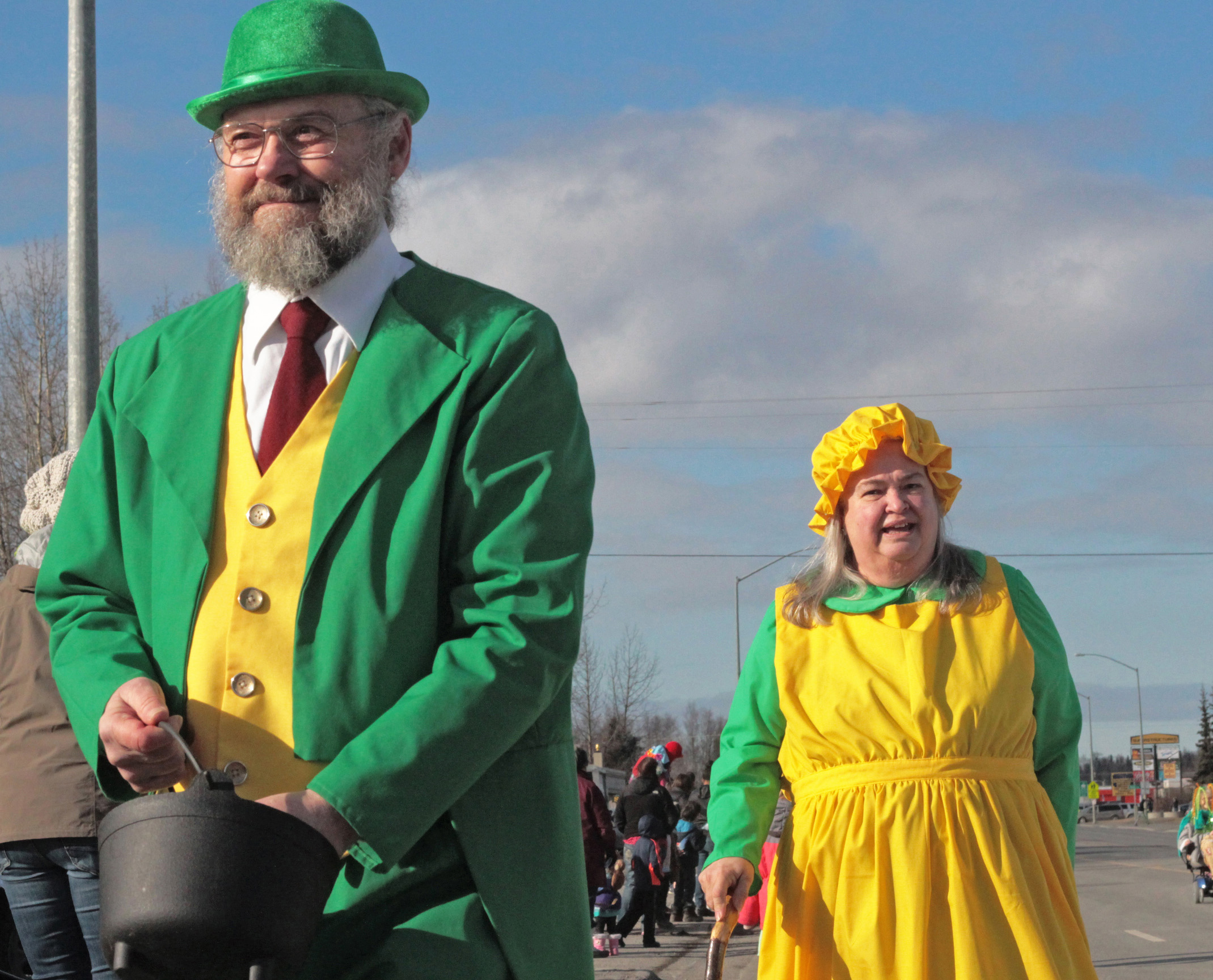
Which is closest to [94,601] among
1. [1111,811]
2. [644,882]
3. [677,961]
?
[677,961]

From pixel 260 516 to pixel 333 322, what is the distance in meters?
0.36

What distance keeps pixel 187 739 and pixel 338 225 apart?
2.51 feet

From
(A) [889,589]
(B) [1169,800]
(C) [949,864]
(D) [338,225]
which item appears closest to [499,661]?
(D) [338,225]

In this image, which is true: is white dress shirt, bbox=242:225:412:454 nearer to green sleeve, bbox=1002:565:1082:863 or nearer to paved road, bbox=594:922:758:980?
green sleeve, bbox=1002:565:1082:863

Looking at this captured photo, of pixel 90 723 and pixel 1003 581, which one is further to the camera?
→ pixel 1003 581

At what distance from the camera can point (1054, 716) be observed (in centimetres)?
428

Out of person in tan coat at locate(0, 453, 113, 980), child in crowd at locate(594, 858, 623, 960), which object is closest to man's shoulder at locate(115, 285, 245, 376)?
person in tan coat at locate(0, 453, 113, 980)

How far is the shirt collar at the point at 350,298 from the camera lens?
2.31 m

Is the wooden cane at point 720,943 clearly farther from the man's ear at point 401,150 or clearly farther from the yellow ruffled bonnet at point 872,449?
the man's ear at point 401,150

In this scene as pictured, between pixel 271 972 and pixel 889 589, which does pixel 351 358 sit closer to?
pixel 271 972

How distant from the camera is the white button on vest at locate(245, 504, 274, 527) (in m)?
2.12

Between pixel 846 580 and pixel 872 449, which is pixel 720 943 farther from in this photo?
pixel 872 449

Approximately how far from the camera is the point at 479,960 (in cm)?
198

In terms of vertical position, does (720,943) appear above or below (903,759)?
below
